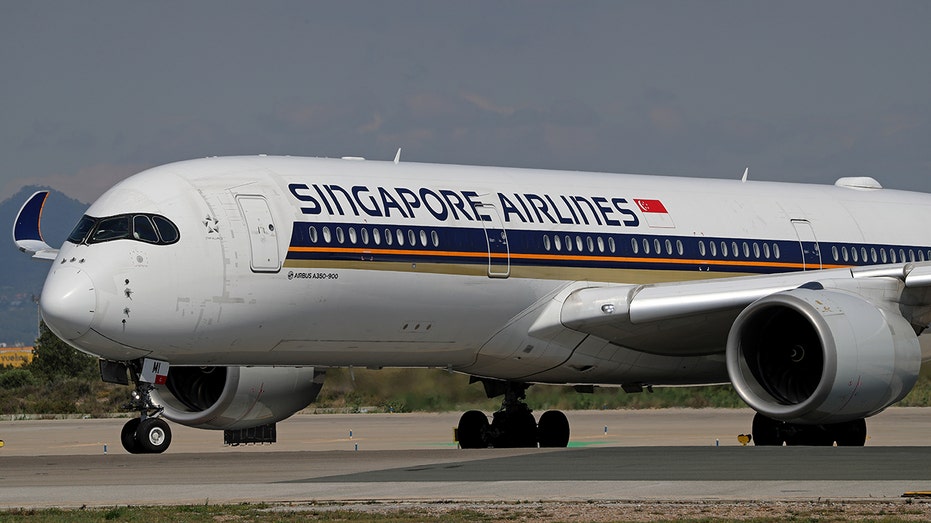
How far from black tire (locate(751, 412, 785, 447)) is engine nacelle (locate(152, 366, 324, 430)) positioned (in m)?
8.17

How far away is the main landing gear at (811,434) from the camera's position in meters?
25.1

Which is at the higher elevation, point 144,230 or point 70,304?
point 144,230

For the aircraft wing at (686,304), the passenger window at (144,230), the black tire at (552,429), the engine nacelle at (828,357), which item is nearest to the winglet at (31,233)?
the passenger window at (144,230)

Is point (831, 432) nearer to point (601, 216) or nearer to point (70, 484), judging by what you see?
point (601, 216)

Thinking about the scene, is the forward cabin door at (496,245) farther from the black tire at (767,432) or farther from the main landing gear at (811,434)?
the black tire at (767,432)

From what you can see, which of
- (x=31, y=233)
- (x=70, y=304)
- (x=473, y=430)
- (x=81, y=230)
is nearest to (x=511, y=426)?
(x=473, y=430)

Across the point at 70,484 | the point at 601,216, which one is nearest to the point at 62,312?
the point at 70,484

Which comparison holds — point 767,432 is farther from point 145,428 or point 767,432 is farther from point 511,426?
point 145,428

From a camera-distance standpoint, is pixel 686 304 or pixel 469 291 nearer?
Answer: pixel 686 304

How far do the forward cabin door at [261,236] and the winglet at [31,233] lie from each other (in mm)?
4897

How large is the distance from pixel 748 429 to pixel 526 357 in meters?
18.7

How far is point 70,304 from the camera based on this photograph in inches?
741

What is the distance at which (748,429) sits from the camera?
4019cm

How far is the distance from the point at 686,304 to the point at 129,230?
25.1ft
